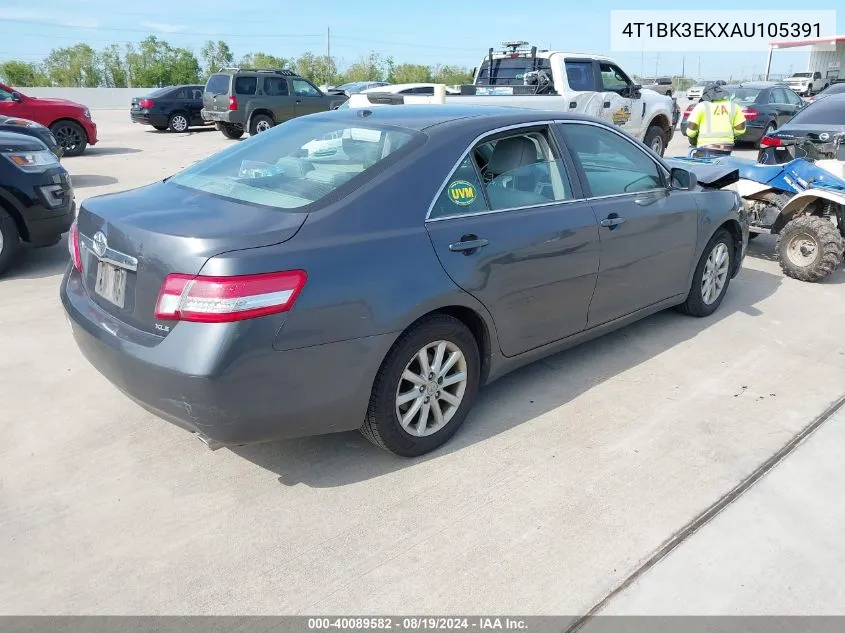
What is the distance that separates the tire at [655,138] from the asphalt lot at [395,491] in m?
9.78

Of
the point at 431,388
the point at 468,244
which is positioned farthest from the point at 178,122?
the point at 431,388

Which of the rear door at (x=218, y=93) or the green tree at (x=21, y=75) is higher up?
the green tree at (x=21, y=75)

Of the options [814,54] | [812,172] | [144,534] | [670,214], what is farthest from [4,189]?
[814,54]

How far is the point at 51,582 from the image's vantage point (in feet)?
8.59

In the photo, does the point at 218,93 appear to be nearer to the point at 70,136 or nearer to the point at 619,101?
the point at 70,136

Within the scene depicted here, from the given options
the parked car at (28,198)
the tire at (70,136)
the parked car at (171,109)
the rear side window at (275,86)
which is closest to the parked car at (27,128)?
the parked car at (28,198)

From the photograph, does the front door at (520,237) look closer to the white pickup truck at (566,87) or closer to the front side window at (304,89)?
the white pickup truck at (566,87)

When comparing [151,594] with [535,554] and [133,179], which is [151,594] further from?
[133,179]

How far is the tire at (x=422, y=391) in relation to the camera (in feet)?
10.3

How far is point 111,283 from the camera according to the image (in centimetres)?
310

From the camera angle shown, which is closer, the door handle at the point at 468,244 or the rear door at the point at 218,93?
the door handle at the point at 468,244

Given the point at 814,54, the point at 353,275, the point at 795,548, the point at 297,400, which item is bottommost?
the point at 795,548

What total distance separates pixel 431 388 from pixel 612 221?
1.61 m

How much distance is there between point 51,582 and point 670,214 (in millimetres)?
3999
